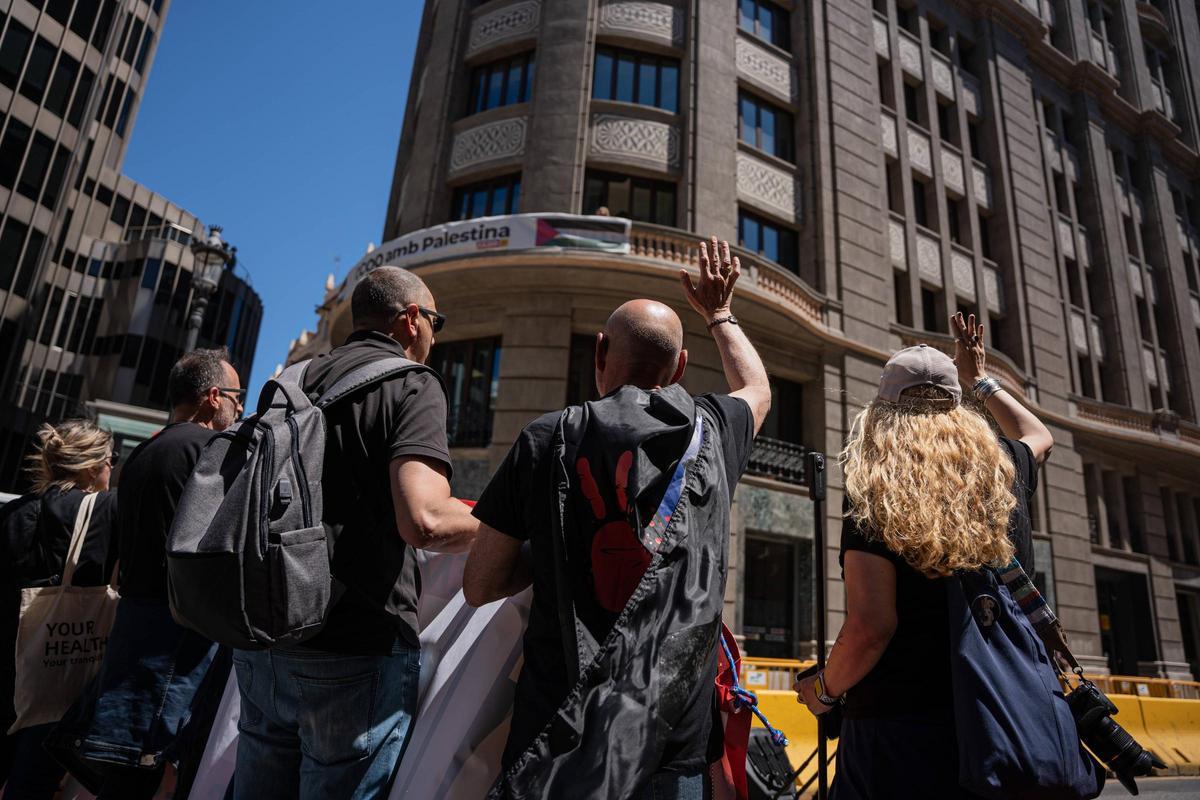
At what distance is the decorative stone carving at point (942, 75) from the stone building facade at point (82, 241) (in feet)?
100

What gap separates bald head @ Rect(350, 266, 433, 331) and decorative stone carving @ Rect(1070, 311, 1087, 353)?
26682mm

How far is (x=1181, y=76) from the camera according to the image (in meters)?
31.1

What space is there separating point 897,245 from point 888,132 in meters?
3.52

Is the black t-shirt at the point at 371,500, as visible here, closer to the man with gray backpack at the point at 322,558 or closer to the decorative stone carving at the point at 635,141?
the man with gray backpack at the point at 322,558

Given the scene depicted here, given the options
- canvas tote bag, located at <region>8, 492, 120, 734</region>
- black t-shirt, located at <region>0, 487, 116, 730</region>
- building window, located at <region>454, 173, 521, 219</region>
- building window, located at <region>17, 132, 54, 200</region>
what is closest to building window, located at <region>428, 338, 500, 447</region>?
building window, located at <region>454, 173, 521, 219</region>

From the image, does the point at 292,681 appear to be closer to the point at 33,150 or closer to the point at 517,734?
the point at 517,734

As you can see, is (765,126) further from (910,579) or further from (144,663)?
(144,663)

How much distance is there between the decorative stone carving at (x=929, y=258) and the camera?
65.7ft

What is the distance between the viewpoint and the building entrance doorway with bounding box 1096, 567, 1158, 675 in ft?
69.9

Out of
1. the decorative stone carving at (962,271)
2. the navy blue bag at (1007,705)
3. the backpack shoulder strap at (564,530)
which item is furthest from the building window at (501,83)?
the navy blue bag at (1007,705)

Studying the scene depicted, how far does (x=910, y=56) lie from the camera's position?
71.4 feet

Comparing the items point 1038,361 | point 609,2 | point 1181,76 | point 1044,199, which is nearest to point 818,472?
point 609,2

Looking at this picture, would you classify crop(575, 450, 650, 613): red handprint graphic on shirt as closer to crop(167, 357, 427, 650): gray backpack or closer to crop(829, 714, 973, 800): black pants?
crop(167, 357, 427, 650): gray backpack

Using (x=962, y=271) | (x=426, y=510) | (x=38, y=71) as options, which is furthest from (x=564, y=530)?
(x=38, y=71)
